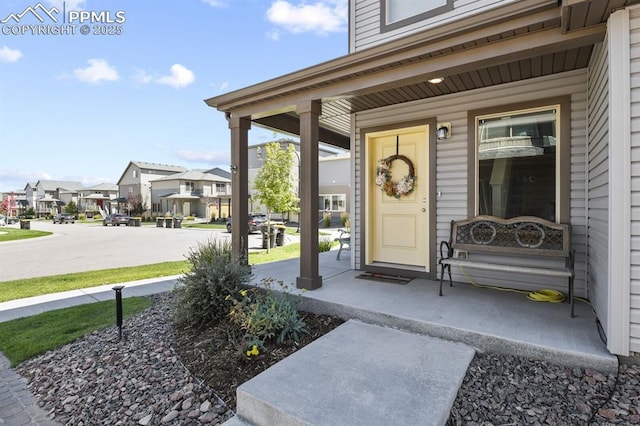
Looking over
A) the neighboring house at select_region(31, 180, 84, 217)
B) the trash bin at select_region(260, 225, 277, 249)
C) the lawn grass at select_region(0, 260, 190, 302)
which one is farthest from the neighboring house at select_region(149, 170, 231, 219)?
the neighboring house at select_region(31, 180, 84, 217)

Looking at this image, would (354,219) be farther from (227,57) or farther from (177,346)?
(227,57)

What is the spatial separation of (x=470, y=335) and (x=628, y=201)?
1461 millimetres

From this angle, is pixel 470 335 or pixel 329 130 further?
pixel 329 130

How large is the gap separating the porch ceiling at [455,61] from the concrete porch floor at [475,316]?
7.59 ft

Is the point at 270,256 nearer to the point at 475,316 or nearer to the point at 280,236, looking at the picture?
the point at 280,236

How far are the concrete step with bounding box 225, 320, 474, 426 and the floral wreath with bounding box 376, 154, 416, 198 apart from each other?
2.37 m

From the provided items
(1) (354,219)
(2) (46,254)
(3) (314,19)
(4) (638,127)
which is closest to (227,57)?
(3) (314,19)

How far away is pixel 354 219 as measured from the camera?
5102 millimetres

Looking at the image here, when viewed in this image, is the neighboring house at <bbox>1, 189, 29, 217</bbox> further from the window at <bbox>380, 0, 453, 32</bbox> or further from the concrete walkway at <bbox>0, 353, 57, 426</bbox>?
the window at <bbox>380, 0, 453, 32</bbox>

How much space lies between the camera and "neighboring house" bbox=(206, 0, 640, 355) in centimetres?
223

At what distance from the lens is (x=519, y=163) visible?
153 inches

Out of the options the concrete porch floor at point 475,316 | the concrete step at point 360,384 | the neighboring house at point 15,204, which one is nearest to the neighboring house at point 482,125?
the concrete porch floor at point 475,316

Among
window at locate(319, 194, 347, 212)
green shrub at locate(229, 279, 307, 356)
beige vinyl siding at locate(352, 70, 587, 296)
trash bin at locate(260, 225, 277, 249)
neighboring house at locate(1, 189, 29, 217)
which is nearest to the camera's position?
green shrub at locate(229, 279, 307, 356)

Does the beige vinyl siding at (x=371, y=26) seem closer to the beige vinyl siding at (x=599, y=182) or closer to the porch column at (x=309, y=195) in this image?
the porch column at (x=309, y=195)
